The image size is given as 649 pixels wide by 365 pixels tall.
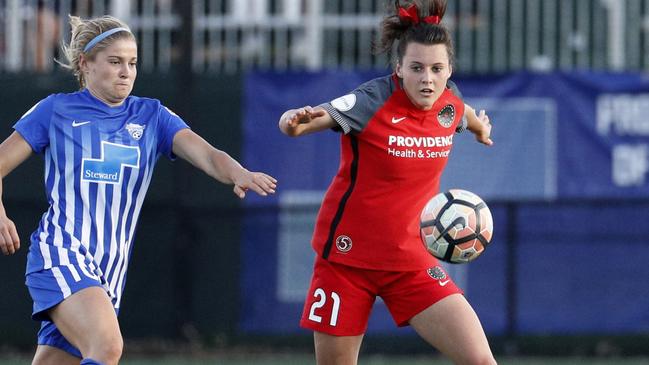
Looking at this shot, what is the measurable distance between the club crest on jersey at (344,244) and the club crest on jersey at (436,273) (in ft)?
1.36

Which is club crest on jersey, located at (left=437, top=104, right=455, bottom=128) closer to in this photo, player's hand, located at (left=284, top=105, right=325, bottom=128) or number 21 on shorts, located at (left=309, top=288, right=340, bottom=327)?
player's hand, located at (left=284, top=105, right=325, bottom=128)

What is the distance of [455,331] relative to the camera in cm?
619

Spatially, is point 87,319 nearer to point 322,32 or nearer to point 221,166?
point 221,166

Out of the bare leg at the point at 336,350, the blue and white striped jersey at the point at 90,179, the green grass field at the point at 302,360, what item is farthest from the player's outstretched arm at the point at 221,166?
the green grass field at the point at 302,360

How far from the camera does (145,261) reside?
1090 centimetres

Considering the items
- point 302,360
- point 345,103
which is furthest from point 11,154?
point 302,360

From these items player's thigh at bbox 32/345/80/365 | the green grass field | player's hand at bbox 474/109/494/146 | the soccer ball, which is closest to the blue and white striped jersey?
player's thigh at bbox 32/345/80/365

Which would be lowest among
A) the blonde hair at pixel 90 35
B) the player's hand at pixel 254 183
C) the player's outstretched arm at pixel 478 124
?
the player's hand at pixel 254 183

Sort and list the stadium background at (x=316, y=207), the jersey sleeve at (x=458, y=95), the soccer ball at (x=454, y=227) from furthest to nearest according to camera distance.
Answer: the stadium background at (x=316, y=207) → the jersey sleeve at (x=458, y=95) → the soccer ball at (x=454, y=227)

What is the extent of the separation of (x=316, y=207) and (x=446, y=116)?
4.30m

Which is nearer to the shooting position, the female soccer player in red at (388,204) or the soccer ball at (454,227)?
the soccer ball at (454,227)

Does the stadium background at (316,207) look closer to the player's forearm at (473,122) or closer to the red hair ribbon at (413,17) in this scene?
the player's forearm at (473,122)

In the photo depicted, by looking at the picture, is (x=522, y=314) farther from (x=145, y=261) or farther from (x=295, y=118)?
(x=295, y=118)

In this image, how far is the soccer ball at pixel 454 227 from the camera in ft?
20.6
